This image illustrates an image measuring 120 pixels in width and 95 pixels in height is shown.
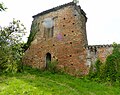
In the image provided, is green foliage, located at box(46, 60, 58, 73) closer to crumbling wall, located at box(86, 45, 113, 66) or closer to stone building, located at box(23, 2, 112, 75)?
stone building, located at box(23, 2, 112, 75)

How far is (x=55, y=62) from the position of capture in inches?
996

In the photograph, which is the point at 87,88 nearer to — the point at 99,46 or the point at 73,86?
the point at 73,86

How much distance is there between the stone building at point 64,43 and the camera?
78.4 ft

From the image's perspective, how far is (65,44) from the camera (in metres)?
25.7

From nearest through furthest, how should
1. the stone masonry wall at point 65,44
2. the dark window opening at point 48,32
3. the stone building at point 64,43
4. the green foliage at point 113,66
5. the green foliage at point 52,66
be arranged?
1. the green foliage at point 113,66
2. the stone building at point 64,43
3. the stone masonry wall at point 65,44
4. the green foliage at point 52,66
5. the dark window opening at point 48,32

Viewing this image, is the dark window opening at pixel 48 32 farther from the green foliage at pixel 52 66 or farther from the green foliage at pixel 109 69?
the green foliage at pixel 109 69

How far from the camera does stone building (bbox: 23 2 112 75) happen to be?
78.4 feet

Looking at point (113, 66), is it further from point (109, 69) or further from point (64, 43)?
point (64, 43)

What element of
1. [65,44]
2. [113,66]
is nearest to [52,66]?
[65,44]

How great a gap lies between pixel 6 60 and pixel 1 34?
1.74 meters

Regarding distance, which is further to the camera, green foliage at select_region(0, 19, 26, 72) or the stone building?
the stone building

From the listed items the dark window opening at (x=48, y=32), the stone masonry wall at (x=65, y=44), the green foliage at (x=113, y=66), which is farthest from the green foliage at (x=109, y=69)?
the dark window opening at (x=48, y=32)

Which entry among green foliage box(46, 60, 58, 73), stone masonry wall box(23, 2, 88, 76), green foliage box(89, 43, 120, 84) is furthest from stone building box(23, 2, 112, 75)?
green foliage box(89, 43, 120, 84)

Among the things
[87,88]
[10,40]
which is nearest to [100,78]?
[87,88]
